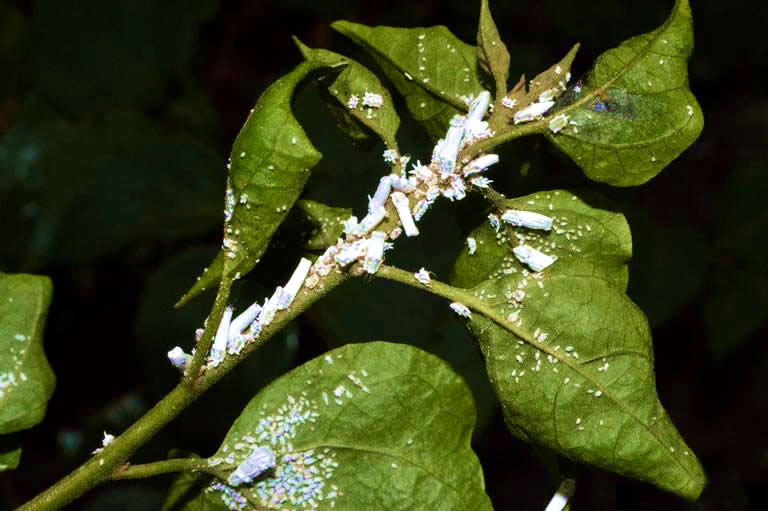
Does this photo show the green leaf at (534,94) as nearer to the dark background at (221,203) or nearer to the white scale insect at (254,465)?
the white scale insect at (254,465)

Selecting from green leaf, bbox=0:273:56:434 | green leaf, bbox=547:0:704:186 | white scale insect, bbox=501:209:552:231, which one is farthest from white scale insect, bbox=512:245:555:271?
green leaf, bbox=0:273:56:434

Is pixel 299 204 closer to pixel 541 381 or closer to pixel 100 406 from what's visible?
pixel 541 381

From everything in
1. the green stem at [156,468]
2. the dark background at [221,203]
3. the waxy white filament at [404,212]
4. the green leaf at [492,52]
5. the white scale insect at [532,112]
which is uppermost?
the green leaf at [492,52]

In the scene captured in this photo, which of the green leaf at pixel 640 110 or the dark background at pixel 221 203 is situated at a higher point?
the green leaf at pixel 640 110

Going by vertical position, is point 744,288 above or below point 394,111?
below

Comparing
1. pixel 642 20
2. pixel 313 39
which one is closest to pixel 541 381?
pixel 642 20

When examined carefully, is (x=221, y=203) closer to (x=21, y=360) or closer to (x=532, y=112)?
(x=21, y=360)

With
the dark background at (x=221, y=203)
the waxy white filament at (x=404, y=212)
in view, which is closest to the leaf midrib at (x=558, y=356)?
the waxy white filament at (x=404, y=212)

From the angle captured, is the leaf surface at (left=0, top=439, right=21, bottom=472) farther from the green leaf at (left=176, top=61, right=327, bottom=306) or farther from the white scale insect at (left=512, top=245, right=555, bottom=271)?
the white scale insect at (left=512, top=245, right=555, bottom=271)
